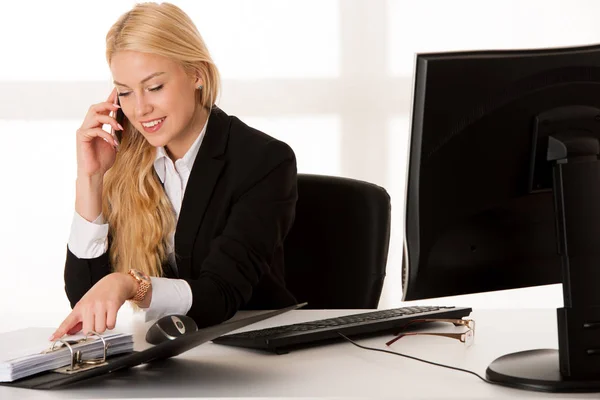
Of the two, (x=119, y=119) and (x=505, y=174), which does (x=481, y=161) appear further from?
(x=119, y=119)

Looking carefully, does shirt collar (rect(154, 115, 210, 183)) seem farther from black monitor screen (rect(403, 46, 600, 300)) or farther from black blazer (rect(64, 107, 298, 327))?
black monitor screen (rect(403, 46, 600, 300))

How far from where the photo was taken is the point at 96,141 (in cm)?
221

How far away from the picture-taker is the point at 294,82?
3.68 metres

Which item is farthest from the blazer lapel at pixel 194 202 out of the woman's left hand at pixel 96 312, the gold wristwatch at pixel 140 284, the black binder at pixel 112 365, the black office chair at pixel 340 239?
the black binder at pixel 112 365

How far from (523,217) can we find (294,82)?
244 cm

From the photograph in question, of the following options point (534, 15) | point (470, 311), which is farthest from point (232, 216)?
point (534, 15)

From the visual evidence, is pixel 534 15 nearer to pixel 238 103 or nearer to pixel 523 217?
pixel 238 103

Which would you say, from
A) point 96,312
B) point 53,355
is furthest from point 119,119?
point 53,355

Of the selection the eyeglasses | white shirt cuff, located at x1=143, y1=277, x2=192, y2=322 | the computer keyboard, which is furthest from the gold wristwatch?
the eyeglasses

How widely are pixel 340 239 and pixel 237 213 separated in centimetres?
35

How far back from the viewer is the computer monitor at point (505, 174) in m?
1.23

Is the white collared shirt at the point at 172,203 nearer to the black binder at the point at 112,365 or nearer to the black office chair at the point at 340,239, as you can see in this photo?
the black office chair at the point at 340,239

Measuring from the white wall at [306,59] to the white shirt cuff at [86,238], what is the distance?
62.3 inches

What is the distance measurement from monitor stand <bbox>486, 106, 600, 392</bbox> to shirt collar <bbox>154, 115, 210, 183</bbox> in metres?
1.13
